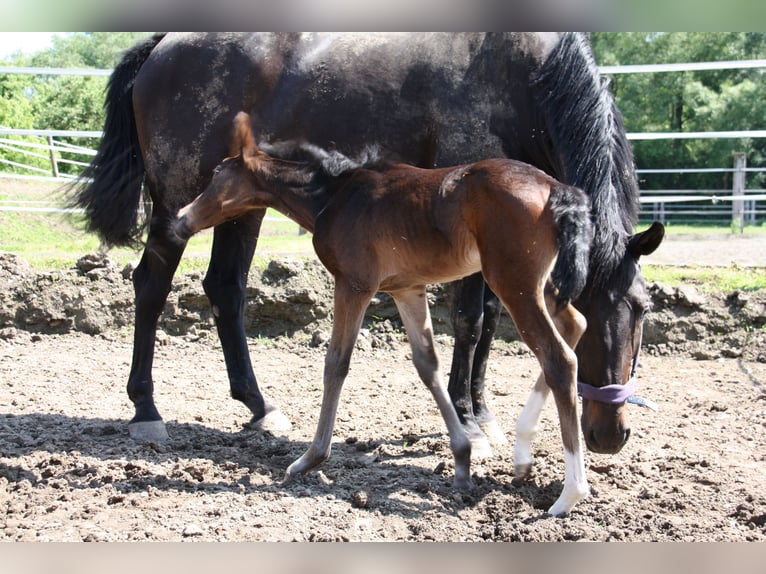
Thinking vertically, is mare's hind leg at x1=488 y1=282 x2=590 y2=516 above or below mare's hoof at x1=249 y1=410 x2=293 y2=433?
above

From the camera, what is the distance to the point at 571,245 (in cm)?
336

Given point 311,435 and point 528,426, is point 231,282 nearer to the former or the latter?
point 311,435

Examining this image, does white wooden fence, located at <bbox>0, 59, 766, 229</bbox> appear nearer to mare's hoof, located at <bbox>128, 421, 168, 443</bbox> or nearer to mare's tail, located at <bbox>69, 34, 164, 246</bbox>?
mare's tail, located at <bbox>69, 34, 164, 246</bbox>

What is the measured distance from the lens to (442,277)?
3.82 metres

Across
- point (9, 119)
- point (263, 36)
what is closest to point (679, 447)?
point (263, 36)

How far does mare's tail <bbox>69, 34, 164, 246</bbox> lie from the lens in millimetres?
5293

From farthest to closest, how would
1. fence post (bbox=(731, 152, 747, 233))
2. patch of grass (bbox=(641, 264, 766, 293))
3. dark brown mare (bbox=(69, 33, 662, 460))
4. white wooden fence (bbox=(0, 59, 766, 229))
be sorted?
1. fence post (bbox=(731, 152, 747, 233))
2. white wooden fence (bbox=(0, 59, 766, 229))
3. patch of grass (bbox=(641, 264, 766, 293))
4. dark brown mare (bbox=(69, 33, 662, 460))

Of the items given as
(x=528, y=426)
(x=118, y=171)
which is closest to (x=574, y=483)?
(x=528, y=426)

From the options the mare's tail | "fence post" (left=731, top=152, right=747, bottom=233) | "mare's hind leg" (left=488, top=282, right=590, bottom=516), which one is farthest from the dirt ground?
"fence post" (left=731, top=152, right=747, bottom=233)

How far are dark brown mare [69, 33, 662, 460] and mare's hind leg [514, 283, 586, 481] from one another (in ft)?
0.57

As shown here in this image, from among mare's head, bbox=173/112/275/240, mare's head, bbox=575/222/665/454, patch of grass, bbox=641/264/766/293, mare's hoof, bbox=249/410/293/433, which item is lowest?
mare's hoof, bbox=249/410/293/433

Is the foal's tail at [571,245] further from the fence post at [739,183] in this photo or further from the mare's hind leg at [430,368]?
the fence post at [739,183]
